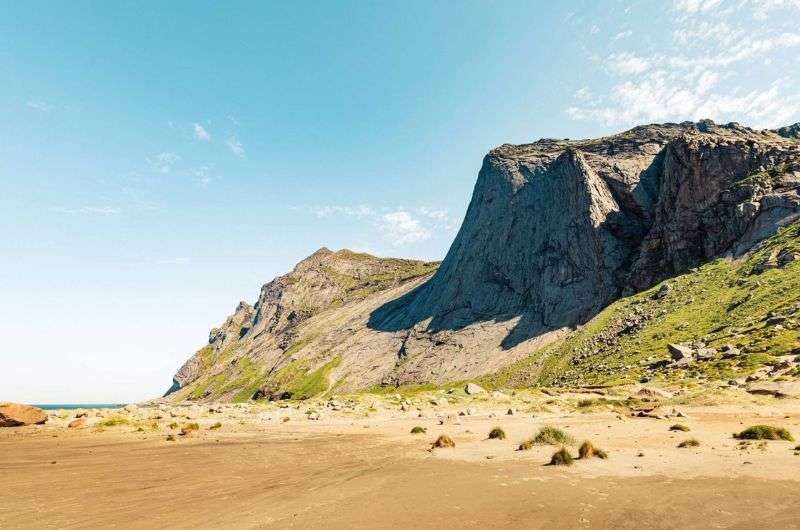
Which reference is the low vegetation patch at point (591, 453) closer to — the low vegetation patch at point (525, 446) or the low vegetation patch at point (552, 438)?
the low vegetation patch at point (525, 446)

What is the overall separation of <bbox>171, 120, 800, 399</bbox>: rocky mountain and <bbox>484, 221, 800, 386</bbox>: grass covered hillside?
8670 mm

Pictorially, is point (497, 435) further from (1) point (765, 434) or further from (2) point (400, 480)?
(1) point (765, 434)

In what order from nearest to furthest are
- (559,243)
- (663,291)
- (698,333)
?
(698,333) → (663,291) → (559,243)

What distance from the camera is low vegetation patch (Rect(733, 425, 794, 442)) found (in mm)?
17875

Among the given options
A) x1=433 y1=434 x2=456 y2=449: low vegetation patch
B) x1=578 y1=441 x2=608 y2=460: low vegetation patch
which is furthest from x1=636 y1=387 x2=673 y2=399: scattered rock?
x1=433 y1=434 x2=456 y2=449: low vegetation patch

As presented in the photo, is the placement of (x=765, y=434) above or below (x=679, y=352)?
below

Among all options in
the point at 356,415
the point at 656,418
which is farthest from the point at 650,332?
the point at 356,415

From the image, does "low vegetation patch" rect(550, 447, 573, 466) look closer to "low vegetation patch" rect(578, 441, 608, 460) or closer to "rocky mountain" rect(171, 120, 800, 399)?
"low vegetation patch" rect(578, 441, 608, 460)

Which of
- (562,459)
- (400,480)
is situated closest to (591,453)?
(562,459)

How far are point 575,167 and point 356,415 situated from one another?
361ft

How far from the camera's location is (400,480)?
1363 centimetres

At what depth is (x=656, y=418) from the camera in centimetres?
2677

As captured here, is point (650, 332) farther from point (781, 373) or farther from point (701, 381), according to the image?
point (781, 373)

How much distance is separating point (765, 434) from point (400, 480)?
16390 millimetres
